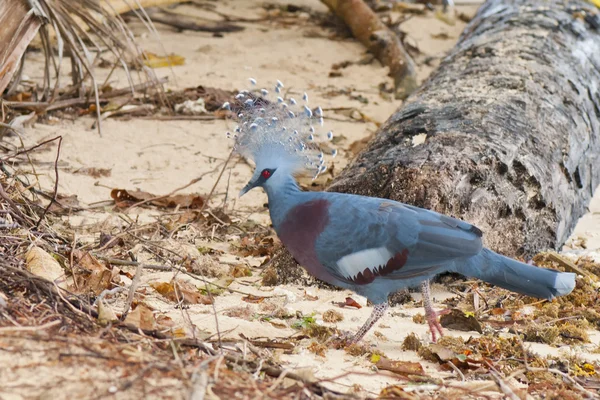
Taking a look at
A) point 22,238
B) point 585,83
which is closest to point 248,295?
point 22,238

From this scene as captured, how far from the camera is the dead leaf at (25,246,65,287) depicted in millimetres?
3066

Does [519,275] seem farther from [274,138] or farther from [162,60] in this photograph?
[162,60]

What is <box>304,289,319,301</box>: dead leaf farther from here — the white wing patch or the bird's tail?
the bird's tail

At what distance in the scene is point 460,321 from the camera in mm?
3328

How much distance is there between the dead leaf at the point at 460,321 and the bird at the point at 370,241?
0.16 m

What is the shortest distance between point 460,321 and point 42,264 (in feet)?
5.79

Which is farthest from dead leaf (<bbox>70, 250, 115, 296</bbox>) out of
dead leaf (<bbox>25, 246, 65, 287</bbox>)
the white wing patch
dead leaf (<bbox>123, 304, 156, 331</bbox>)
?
the white wing patch

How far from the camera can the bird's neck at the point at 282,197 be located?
123 inches

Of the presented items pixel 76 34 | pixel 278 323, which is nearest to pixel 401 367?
pixel 278 323

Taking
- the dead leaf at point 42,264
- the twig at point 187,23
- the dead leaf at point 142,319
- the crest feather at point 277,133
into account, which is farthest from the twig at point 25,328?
the twig at point 187,23

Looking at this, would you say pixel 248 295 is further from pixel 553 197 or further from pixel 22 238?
pixel 553 197

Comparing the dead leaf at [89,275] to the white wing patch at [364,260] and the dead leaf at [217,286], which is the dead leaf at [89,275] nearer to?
the dead leaf at [217,286]

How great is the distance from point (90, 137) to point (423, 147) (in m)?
2.72

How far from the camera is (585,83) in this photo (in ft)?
17.3
